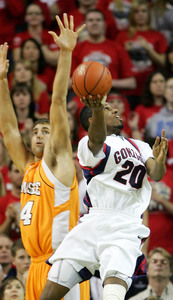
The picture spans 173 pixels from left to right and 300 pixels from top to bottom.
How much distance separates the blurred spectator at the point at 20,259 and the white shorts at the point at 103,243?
7.58ft

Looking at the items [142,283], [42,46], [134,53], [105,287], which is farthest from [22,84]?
[105,287]

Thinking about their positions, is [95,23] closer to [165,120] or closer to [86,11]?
[86,11]

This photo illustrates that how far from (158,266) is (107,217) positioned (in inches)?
92.3

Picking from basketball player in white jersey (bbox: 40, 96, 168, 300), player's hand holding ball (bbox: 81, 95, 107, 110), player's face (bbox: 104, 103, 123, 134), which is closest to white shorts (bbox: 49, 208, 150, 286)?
basketball player in white jersey (bbox: 40, 96, 168, 300)

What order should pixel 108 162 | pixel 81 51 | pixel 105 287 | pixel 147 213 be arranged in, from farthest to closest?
1. pixel 81 51
2. pixel 147 213
3. pixel 108 162
4. pixel 105 287

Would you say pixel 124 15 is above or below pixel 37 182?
above

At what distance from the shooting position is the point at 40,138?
6512 mm

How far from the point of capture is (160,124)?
9.64m

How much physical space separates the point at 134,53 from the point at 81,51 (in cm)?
94

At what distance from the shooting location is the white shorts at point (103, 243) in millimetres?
5359

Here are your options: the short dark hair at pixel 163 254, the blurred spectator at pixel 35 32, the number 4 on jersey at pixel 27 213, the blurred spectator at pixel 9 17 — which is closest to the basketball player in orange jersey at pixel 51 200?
the number 4 on jersey at pixel 27 213

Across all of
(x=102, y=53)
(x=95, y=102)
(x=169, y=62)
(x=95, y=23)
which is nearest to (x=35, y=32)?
(x=95, y=23)

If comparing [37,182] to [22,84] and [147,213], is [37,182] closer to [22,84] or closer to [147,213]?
[147,213]

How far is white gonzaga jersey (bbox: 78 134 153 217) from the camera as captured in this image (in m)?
5.59
